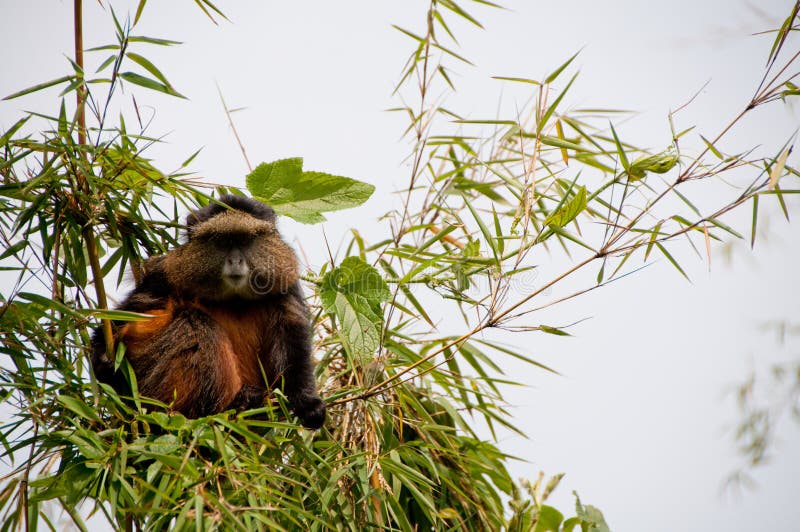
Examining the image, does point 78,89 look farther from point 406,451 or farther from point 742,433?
point 742,433

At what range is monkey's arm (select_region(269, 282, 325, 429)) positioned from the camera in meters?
3.79

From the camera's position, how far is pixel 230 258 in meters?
4.12

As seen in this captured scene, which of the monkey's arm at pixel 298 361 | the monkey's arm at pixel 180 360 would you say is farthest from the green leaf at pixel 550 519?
the monkey's arm at pixel 180 360

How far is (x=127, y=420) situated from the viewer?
322 cm

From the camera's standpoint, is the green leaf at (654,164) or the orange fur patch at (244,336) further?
the orange fur patch at (244,336)

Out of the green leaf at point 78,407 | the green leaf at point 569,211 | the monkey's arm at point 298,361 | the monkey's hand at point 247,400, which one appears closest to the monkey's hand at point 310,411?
the monkey's arm at point 298,361

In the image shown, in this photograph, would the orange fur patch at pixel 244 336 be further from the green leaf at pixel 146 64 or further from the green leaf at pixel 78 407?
the green leaf at pixel 146 64

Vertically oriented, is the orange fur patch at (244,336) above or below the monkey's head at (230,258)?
below

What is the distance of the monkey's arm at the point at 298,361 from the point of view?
379 centimetres

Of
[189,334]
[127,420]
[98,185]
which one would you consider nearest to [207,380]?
[189,334]

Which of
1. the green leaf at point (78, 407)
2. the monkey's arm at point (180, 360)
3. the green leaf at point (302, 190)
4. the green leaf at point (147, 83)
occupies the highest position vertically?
the green leaf at point (147, 83)

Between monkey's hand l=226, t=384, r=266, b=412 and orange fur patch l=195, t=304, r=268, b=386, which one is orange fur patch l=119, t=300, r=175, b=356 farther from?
monkey's hand l=226, t=384, r=266, b=412

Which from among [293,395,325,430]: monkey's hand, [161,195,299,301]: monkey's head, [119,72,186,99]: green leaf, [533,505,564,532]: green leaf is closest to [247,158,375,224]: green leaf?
[161,195,299,301]: monkey's head

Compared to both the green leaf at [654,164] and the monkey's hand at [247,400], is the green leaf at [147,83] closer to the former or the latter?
the monkey's hand at [247,400]
